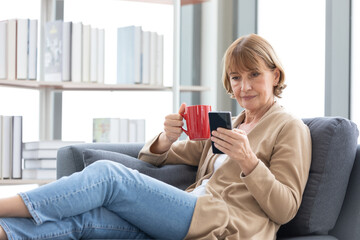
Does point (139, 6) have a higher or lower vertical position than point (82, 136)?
higher

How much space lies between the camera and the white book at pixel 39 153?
279cm

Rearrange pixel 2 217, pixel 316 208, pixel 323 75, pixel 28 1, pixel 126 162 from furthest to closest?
pixel 28 1 → pixel 323 75 → pixel 126 162 → pixel 316 208 → pixel 2 217

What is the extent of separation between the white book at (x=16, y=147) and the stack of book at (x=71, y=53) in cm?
30

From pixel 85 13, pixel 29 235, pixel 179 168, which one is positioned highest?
pixel 85 13

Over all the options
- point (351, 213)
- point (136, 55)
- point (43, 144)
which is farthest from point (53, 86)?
point (351, 213)

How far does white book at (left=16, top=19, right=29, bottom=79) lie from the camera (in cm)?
283

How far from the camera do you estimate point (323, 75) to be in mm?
2711

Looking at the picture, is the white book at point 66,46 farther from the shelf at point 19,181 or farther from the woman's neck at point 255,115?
the woman's neck at point 255,115

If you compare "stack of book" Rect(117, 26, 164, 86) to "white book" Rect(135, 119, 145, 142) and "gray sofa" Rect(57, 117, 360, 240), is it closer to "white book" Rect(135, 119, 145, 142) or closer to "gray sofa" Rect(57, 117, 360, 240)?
"white book" Rect(135, 119, 145, 142)

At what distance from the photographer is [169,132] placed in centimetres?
191

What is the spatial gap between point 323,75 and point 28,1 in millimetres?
1833

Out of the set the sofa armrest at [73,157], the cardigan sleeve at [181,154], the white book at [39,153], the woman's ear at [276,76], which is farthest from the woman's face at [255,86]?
the white book at [39,153]

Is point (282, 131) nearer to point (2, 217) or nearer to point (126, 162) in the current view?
point (126, 162)

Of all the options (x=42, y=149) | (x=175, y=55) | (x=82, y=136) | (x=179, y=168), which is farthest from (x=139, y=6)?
(x=179, y=168)
